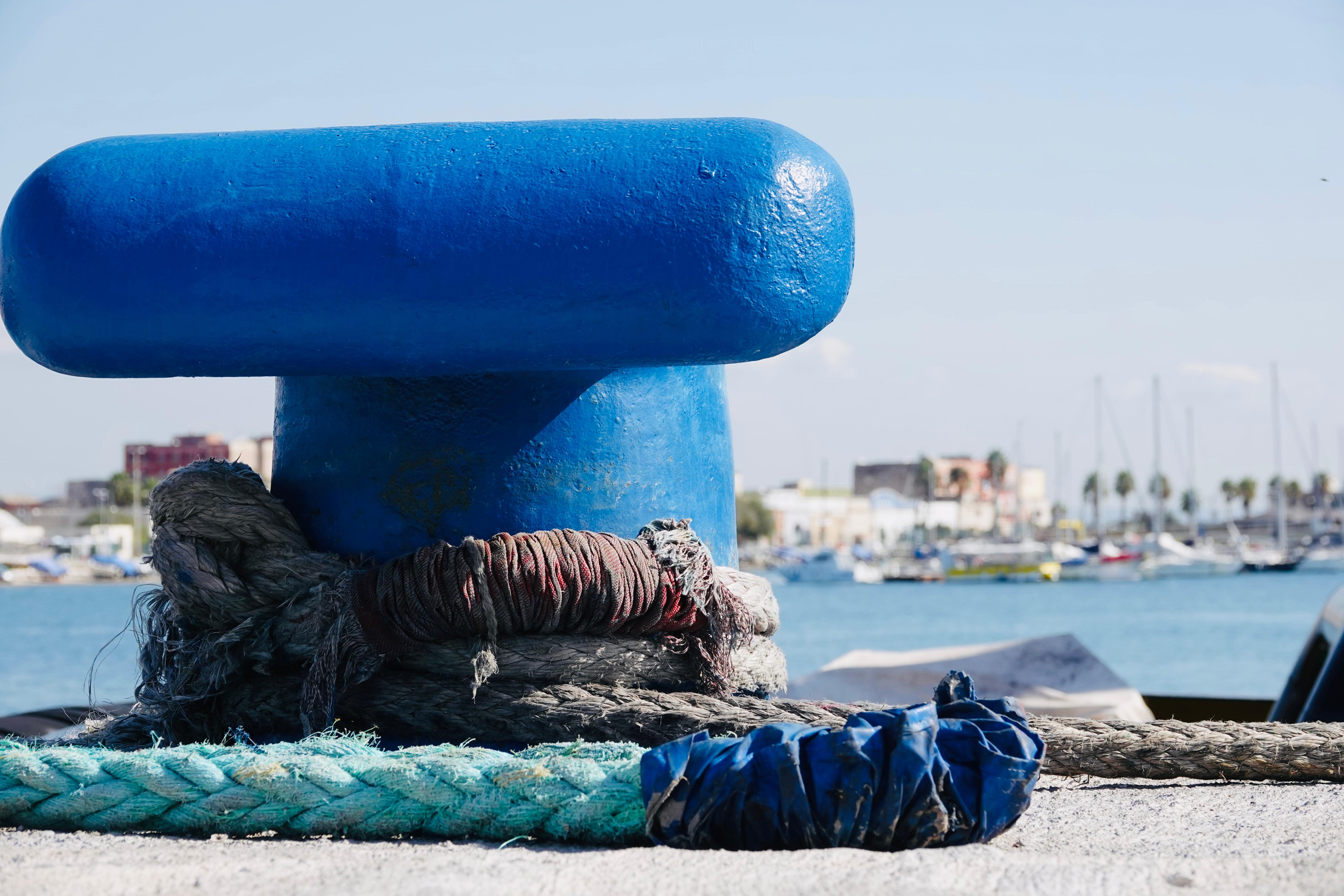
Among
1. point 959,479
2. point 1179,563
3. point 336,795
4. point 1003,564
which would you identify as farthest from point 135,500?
point 336,795

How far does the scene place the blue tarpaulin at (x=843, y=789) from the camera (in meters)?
2.17

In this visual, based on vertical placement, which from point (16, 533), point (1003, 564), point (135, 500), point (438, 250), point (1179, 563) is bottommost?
point (1003, 564)

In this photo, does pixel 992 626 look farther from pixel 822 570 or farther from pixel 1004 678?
pixel 1004 678

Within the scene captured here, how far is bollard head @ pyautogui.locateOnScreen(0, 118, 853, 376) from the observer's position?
99.7 inches

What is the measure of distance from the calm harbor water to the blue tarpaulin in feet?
4.32

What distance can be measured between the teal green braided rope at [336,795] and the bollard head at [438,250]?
784 mm

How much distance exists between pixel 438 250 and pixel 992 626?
3976 cm

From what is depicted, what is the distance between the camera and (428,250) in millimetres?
2535

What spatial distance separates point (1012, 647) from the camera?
7621 mm

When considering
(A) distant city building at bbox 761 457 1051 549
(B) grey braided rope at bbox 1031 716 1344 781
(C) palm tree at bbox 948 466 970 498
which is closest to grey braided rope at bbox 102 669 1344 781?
(B) grey braided rope at bbox 1031 716 1344 781

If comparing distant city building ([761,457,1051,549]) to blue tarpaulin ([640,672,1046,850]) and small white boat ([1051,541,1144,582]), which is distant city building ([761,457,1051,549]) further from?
blue tarpaulin ([640,672,1046,850])

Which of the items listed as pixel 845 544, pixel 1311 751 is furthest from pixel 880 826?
pixel 845 544

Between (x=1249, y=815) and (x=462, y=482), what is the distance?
1752mm

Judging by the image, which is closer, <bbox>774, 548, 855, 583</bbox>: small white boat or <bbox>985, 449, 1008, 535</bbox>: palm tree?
<bbox>774, 548, 855, 583</bbox>: small white boat
